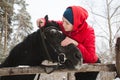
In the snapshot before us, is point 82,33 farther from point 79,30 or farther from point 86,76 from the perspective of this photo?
point 86,76

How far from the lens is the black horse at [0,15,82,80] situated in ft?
9.55

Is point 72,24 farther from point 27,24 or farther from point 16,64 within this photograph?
point 27,24

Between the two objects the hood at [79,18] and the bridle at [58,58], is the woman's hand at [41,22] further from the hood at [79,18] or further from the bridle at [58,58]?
the hood at [79,18]

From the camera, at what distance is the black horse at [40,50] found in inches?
115

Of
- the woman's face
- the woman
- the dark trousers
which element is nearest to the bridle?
the woman

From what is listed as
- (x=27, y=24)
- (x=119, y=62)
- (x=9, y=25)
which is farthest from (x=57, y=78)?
(x=27, y=24)

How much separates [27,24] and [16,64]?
35980mm

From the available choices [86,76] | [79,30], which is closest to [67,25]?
[79,30]

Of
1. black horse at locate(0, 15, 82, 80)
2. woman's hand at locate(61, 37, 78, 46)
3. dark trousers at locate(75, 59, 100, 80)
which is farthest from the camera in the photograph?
dark trousers at locate(75, 59, 100, 80)

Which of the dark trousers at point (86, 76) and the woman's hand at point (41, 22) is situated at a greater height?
the woman's hand at point (41, 22)

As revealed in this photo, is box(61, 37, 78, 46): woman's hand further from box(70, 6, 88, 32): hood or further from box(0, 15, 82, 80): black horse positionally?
box(70, 6, 88, 32): hood

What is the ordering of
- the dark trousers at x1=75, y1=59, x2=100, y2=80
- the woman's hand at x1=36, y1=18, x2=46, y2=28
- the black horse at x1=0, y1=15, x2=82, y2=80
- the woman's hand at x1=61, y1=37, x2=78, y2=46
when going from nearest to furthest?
the woman's hand at x1=61, y1=37, x2=78, y2=46 → the black horse at x1=0, y1=15, x2=82, y2=80 → the woman's hand at x1=36, y1=18, x2=46, y2=28 → the dark trousers at x1=75, y1=59, x2=100, y2=80

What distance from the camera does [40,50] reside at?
3.10 meters

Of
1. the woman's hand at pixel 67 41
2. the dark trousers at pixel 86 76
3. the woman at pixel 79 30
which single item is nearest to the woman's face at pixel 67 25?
the woman at pixel 79 30
